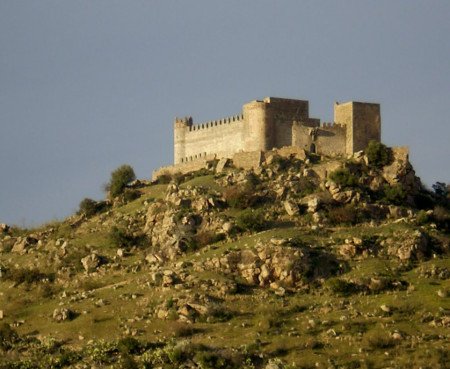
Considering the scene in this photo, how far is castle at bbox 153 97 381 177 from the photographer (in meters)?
91.9

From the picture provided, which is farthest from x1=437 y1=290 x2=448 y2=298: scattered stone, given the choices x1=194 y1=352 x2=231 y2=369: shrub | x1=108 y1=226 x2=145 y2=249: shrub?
x1=108 y1=226 x2=145 y2=249: shrub

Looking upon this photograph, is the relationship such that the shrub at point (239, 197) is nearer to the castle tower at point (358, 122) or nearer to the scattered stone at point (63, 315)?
the castle tower at point (358, 122)

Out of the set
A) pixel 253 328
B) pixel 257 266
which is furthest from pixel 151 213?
pixel 253 328

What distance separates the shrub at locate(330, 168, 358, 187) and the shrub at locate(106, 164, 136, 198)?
1804 cm

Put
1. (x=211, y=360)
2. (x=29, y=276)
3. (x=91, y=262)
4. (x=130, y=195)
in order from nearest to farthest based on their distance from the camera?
(x=211, y=360), (x=91, y=262), (x=29, y=276), (x=130, y=195)

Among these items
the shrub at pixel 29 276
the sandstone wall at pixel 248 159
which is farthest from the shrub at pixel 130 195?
the shrub at pixel 29 276

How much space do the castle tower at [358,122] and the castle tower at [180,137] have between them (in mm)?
13308

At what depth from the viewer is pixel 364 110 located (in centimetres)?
9238

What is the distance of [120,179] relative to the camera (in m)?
98.3

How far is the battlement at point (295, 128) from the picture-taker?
302ft

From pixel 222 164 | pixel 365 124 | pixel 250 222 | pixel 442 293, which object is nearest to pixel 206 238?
pixel 250 222

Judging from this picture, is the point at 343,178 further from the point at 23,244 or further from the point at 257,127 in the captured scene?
the point at 23,244

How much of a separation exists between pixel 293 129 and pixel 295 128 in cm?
16

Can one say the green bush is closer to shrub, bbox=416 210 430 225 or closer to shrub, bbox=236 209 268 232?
shrub, bbox=416 210 430 225
